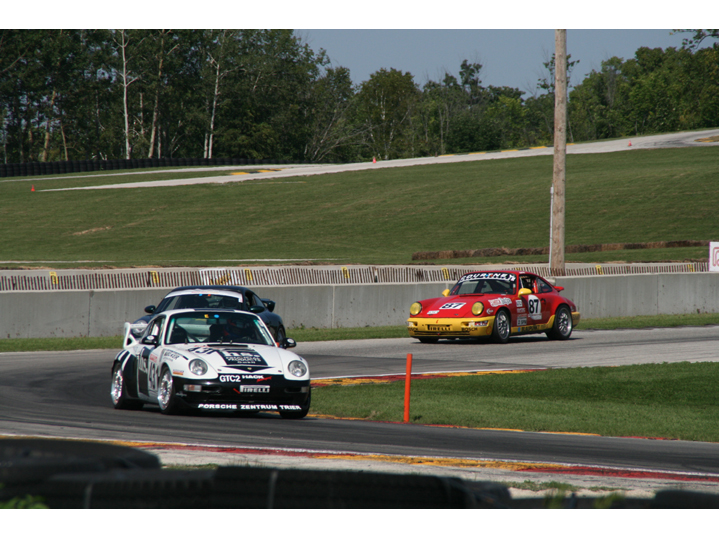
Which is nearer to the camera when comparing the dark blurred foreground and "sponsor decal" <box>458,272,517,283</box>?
the dark blurred foreground

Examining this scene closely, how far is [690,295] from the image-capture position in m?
25.6

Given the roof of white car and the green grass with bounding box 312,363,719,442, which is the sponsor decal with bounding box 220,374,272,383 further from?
the roof of white car

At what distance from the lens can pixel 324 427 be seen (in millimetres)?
9445

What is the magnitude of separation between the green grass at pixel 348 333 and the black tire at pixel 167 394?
7.81 meters

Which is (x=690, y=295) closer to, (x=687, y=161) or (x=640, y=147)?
(x=687, y=161)

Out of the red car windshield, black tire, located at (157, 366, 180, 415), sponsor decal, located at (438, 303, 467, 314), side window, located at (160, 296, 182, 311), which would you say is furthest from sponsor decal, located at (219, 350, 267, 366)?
the red car windshield

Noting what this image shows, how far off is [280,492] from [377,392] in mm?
8648

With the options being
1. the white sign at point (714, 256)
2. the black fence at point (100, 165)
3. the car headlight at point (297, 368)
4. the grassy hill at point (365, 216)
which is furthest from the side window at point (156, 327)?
the black fence at point (100, 165)

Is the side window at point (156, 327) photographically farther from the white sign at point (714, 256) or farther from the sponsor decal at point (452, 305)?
the white sign at point (714, 256)

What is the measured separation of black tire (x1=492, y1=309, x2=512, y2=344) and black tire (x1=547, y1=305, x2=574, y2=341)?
131cm

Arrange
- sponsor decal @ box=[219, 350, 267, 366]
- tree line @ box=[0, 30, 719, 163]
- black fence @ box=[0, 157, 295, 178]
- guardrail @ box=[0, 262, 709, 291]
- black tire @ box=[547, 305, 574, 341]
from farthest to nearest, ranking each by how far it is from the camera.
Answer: tree line @ box=[0, 30, 719, 163]
black fence @ box=[0, 157, 295, 178]
guardrail @ box=[0, 262, 709, 291]
black tire @ box=[547, 305, 574, 341]
sponsor decal @ box=[219, 350, 267, 366]

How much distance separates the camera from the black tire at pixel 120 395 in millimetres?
10641

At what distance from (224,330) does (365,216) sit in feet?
121

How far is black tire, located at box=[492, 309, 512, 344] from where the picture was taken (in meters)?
18.4
